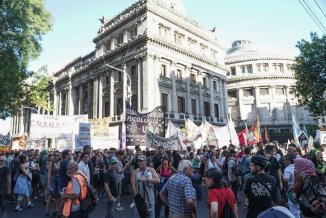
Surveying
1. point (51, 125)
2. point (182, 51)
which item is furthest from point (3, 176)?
point (182, 51)

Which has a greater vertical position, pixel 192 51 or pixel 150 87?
pixel 192 51

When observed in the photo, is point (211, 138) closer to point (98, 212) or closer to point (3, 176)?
point (98, 212)

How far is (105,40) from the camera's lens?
3906 cm

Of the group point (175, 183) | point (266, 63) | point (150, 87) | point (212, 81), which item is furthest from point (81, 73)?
point (175, 183)

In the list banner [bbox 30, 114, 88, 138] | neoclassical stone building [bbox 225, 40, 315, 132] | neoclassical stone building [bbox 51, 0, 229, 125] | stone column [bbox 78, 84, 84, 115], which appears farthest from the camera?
neoclassical stone building [bbox 225, 40, 315, 132]

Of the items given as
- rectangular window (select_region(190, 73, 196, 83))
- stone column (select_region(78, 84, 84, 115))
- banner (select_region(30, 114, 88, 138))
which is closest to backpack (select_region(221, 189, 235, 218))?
banner (select_region(30, 114, 88, 138))

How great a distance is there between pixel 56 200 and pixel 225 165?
5961 mm

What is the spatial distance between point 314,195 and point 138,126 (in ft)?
37.3

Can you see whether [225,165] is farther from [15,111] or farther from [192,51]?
[192,51]

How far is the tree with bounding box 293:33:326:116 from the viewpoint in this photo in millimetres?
25453

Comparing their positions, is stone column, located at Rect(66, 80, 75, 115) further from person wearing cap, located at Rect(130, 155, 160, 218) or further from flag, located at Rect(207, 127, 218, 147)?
person wearing cap, located at Rect(130, 155, 160, 218)

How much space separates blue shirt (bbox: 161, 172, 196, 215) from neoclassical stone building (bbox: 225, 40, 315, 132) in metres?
51.8

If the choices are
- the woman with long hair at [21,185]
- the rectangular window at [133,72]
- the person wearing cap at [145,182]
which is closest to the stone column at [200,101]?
the rectangular window at [133,72]

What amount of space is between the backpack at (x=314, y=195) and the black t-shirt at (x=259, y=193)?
1.45ft
